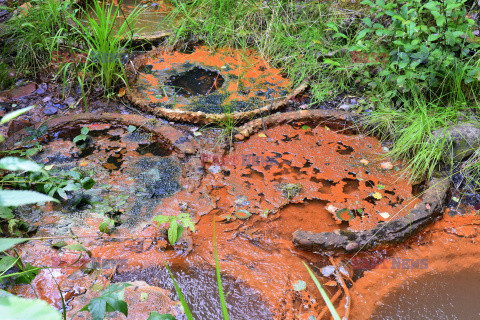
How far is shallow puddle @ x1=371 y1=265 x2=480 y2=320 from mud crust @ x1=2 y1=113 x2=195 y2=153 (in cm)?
174

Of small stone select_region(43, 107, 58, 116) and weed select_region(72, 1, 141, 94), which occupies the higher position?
weed select_region(72, 1, 141, 94)

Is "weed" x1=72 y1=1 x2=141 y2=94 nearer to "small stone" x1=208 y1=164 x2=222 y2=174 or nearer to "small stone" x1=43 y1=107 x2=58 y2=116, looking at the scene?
"small stone" x1=43 y1=107 x2=58 y2=116

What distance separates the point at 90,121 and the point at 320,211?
6.70ft

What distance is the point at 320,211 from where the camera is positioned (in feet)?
8.11

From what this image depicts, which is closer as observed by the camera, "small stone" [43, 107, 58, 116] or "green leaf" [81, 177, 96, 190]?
"green leaf" [81, 177, 96, 190]

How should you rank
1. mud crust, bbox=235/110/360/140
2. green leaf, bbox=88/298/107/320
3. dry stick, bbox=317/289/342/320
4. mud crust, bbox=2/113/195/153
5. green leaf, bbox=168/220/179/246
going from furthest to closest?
mud crust, bbox=235/110/360/140
mud crust, bbox=2/113/195/153
green leaf, bbox=168/220/179/246
dry stick, bbox=317/289/342/320
green leaf, bbox=88/298/107/320

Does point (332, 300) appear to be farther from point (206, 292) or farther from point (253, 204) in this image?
point (253, 204)

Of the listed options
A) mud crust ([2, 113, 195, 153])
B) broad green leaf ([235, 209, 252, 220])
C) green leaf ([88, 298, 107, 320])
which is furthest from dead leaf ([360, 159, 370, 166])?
green leaf ([88, 298, 107, 320])

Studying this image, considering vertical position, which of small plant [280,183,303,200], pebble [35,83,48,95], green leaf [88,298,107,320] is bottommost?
small plant [280,183,303,200]

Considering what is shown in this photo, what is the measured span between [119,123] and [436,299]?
2602 mm

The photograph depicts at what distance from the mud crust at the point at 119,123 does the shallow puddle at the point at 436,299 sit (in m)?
1.74

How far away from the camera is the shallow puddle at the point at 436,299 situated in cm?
186

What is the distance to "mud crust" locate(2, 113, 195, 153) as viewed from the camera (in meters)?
2.92

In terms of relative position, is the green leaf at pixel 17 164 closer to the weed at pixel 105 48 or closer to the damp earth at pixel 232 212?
the damp earth at pixel 232 212
